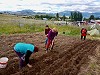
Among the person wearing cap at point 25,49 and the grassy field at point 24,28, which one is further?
the grassy field at point 24,28

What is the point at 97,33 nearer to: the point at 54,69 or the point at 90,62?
the point at 90,62

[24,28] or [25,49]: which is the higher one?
[25,49]

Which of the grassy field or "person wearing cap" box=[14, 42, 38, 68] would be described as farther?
the grassy field

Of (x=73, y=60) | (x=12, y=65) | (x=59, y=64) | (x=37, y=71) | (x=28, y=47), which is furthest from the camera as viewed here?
(x=73, y=60)

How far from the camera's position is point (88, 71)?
1136cm

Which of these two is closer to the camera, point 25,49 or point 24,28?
point 25,49

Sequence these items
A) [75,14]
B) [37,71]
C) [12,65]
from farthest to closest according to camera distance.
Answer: [75,14] < [12,65] < [37,71]

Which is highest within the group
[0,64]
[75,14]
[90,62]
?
[0,64]

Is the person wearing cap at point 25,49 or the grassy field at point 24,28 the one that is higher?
the person wearing cap at point 25,49

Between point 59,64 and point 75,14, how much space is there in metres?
103

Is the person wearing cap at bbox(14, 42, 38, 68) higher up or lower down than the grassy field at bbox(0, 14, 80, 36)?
higher up

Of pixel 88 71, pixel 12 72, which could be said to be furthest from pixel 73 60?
pixel 12 72

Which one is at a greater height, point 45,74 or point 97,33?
point 45,74

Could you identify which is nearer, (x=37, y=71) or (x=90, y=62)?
(x=37, y=71)
